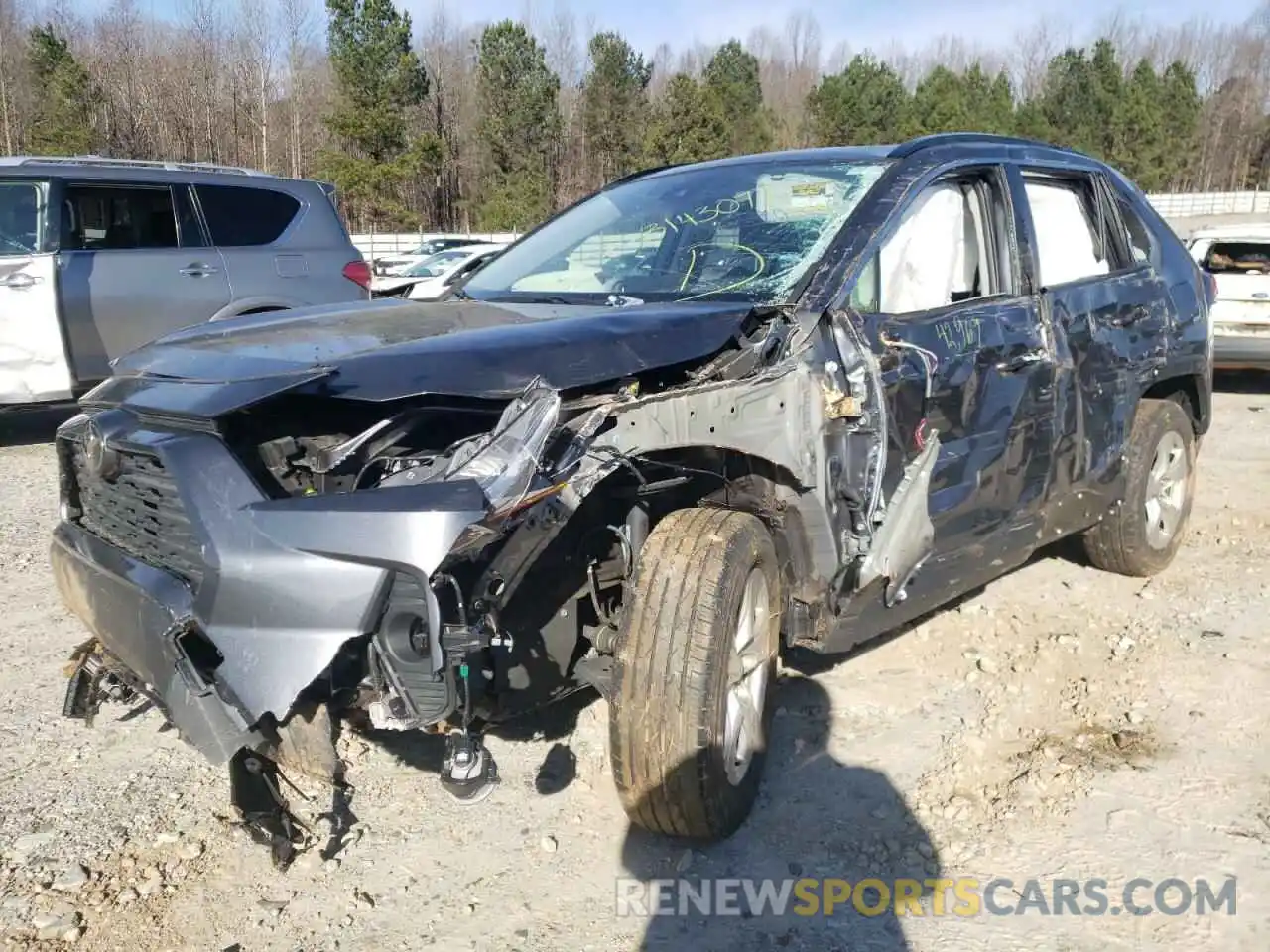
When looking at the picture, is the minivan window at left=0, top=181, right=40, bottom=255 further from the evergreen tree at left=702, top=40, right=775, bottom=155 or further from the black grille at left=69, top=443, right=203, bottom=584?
the evergreen tree at left=702, top=40, right=775, bottom=155

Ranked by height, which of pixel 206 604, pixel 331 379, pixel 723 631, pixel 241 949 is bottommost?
pixel 241 949

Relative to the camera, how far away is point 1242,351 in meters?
9.66

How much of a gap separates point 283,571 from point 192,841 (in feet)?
3.96

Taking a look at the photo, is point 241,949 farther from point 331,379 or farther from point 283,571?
point 331,379

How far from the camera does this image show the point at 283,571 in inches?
82.4

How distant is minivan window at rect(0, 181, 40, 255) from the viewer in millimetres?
7094

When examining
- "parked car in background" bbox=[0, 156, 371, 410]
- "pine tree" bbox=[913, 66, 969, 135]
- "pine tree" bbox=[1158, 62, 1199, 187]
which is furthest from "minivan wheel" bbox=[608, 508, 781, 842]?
"pine tree" bbox=[1158, 62, 1199, 187]

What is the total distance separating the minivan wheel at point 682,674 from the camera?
2.58 m

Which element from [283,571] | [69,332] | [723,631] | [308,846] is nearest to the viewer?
[283,571]

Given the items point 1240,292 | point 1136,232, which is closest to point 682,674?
point 1136,232

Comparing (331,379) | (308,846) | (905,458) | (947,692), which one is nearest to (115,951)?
(308,846)

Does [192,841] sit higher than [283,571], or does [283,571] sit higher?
[283,571]

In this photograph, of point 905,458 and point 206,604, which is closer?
point 206,604

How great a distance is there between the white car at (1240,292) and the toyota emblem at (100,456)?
9.66m
